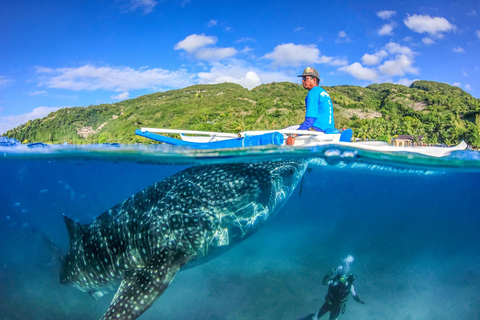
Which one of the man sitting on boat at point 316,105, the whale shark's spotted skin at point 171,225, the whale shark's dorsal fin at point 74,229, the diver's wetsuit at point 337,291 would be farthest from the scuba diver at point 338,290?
the whale shark's dorsal fin at point 74,229

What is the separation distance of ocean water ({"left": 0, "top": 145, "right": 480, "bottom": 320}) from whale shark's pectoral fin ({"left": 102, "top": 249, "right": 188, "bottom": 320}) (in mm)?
2620

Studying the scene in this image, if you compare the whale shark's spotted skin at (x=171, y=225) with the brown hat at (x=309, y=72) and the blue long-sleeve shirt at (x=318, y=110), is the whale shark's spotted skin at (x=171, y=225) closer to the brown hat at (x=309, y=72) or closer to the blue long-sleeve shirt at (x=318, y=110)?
the blue long-sleeve shirt at (x=318, y=110)

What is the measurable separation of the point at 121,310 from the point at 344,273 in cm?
464

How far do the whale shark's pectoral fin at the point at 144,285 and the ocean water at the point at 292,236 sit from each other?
8.60 feet

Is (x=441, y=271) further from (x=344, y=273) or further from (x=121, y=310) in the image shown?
(x=121, y=310)

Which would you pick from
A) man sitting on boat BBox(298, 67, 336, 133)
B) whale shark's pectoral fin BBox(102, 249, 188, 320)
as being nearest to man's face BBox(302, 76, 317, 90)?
man sitting on boat BBox(298, 67, 336, 133)

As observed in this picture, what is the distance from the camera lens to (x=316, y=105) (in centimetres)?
595

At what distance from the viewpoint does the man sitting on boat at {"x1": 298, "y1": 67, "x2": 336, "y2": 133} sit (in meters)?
5.88

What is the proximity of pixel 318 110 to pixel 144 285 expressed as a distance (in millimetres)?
4315

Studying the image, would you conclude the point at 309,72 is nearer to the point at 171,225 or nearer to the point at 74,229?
the point at 171,225

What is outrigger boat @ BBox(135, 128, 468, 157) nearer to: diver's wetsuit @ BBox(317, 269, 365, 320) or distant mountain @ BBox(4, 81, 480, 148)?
diver's wetsuit @ BBox(317, 269, 365, 320)

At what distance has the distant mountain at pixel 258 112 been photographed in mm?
94000

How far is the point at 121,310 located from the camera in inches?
158

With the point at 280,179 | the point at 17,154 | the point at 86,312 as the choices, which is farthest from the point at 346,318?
the point at 17,154
